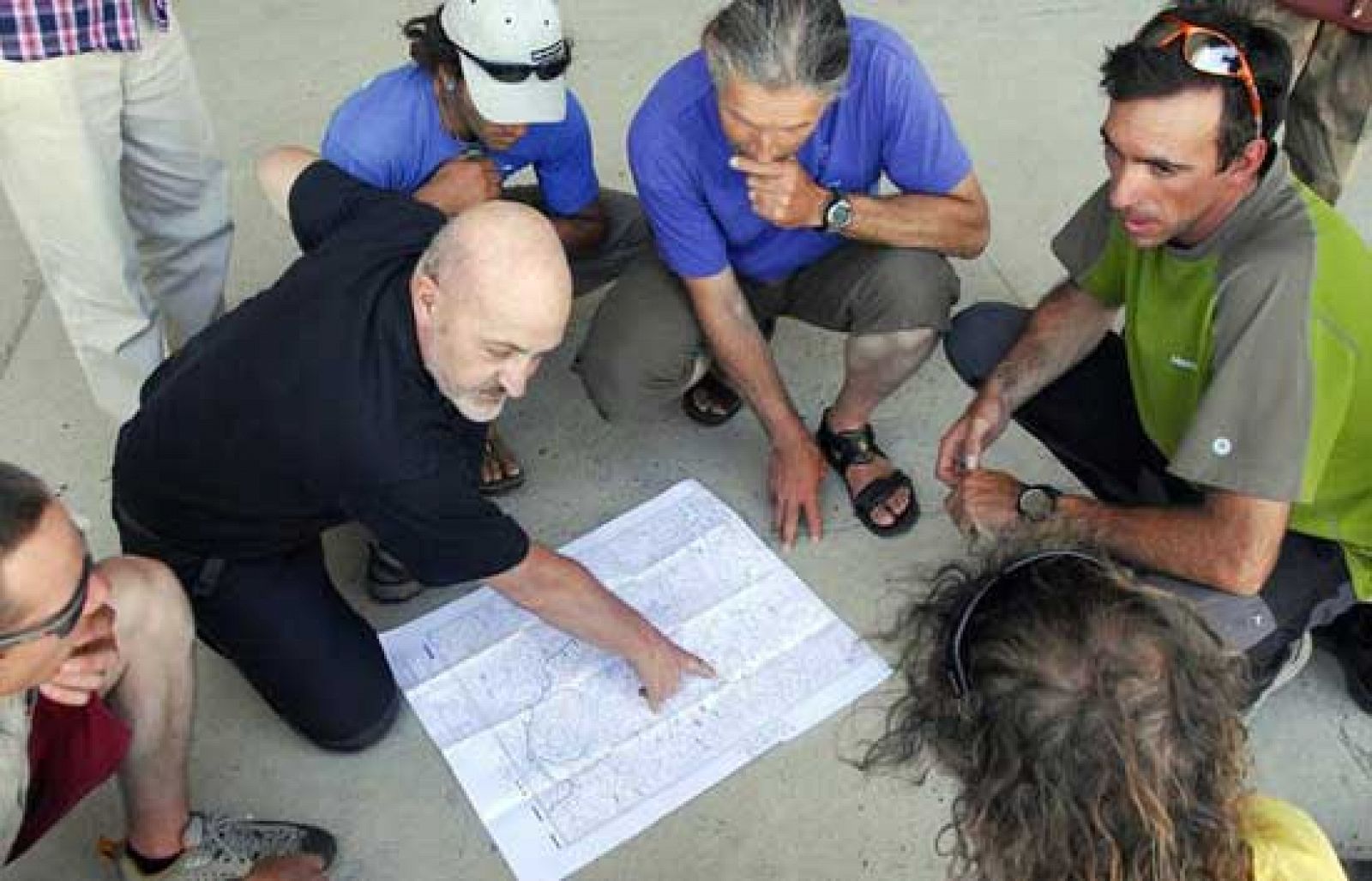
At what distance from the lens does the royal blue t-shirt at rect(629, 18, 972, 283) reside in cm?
227

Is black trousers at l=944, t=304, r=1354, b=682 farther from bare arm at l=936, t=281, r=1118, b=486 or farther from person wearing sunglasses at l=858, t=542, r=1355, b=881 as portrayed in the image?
person wearing sunglasses at l=858, t=542, r=1355, b=881

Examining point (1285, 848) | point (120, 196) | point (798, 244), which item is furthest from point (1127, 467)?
point (120, 196)

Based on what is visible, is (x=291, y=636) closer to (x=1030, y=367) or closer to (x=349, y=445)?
(x=349, y=445)

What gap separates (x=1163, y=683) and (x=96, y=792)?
176 centimetres

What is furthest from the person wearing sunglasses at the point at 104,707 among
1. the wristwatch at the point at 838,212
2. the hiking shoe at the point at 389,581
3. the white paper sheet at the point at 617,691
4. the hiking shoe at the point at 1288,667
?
the hiking shoe at the point at 1288,667

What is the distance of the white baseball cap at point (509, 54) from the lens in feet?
7.35

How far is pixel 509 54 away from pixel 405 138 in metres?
0.29

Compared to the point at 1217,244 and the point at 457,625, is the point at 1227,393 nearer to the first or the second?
the point at 1217,244

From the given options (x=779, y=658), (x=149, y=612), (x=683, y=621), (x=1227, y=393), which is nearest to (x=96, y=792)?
(x=149, y=612)

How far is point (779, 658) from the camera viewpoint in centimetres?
224

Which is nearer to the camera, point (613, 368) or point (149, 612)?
point (149, 612)

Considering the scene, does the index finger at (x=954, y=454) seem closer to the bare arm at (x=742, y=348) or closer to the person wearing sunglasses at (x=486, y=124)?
the bare arm at (x=742, y=348)

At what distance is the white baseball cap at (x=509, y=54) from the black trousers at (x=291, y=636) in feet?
2.74

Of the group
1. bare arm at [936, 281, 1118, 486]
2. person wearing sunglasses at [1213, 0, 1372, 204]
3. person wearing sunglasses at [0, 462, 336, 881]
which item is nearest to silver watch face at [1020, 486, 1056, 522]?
bare arm at [936, 281, 1118, 486]
